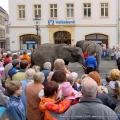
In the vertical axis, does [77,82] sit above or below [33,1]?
below

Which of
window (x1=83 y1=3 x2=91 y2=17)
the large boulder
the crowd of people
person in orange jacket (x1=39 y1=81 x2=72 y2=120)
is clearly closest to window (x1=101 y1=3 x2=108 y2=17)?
window (x1=83 y1=3 x2=91 y2=17)

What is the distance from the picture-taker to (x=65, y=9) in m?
52.7

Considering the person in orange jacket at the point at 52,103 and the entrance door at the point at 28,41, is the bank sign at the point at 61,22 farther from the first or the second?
the person in orange jacket at the point at 52,103

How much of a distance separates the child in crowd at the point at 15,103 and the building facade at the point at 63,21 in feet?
143

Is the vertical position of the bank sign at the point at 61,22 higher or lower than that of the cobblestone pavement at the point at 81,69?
higher

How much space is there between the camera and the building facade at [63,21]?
51.6m

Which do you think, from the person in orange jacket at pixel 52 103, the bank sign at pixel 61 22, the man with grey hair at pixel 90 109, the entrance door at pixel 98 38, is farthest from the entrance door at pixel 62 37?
the man with grey hair at pixel 90 109

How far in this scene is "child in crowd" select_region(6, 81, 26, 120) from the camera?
A: 7383mm

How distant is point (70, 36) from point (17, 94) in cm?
4453

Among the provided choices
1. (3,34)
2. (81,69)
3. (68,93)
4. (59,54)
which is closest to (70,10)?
(81,69)

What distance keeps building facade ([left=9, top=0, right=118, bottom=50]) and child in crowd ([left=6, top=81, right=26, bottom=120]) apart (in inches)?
1713

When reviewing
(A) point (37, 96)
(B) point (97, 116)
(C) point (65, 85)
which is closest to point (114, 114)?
(B) point (97, 116)

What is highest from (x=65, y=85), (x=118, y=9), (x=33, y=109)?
(x=118, y=9)

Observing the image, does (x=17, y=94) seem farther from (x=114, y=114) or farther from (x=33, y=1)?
(x=33, y=1)
